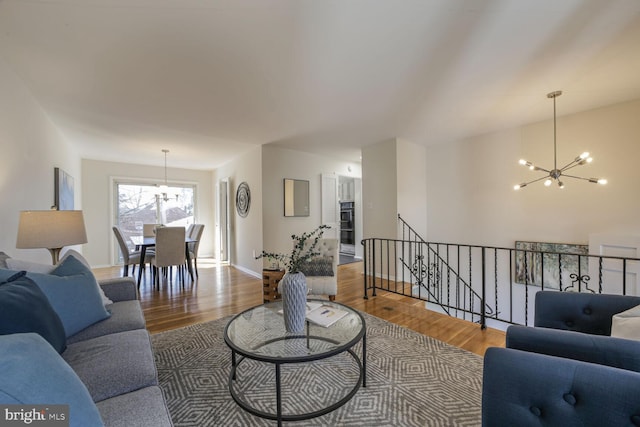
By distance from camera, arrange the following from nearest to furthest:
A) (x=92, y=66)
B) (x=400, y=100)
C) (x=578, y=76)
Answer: (x=92, y=66) → (x=578, y=76) → (x=400, y=100)

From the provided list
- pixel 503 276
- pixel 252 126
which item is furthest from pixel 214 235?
pixel 503 276

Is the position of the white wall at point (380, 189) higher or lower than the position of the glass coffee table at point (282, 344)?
higher

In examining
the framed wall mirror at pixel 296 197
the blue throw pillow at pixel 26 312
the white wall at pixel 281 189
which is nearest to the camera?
the blue throw pillow at pixel 26 312

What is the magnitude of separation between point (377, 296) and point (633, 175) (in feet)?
10.8

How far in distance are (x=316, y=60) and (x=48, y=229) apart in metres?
2.45

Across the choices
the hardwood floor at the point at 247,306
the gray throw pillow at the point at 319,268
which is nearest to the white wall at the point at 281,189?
the hardwood floor at the point at 247,306

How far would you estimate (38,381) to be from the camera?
0.60 meters

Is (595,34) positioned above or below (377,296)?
above

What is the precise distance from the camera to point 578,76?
2.42 meters

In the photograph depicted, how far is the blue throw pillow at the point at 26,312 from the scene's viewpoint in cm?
100

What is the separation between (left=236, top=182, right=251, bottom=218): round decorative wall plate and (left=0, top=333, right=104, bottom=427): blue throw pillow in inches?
170

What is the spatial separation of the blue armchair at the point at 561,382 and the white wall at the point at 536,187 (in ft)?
10.9

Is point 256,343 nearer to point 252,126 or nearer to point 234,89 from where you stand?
point 234,89

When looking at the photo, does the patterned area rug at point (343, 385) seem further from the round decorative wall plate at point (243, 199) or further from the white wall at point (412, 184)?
the round decorative wall plate at point (243, 199)
